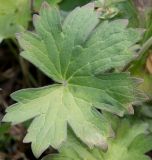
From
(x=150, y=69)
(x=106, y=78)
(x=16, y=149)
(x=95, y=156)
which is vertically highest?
(x=106, y=78)

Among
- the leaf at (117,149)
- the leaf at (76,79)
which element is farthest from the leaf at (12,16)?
Answer: the leaf at (117,149)

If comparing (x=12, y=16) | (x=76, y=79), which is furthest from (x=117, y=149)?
(x=12, y=16)

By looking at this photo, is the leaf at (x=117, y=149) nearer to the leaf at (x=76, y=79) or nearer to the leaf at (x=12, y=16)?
the leaf at (x=76, y=79)

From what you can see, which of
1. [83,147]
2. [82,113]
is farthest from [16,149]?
[82,113]

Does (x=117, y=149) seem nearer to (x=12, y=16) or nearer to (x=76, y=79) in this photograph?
(x=76, y=79)

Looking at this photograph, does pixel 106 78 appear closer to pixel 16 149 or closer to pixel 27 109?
pixel 27 109

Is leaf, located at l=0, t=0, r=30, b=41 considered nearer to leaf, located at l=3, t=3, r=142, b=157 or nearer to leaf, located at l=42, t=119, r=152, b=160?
leaf, located at l=3, t=3, r=142, b=157
